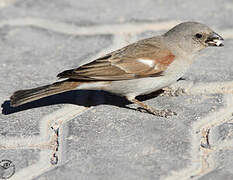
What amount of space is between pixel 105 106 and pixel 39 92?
559 millimetres

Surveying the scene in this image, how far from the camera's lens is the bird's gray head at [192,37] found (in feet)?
14.8

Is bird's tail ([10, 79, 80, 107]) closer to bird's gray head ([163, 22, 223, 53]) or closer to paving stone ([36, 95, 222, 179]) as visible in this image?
paving stone ([36, 95, 222, 179])

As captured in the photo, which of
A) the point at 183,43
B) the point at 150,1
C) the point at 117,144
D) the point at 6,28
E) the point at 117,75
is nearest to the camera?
the point at 117,144

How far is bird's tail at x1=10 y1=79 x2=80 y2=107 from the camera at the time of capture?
4.11 metres

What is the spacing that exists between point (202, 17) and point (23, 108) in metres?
2.41

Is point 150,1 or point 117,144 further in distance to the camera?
point 150,1

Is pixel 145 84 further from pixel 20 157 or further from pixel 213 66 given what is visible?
pixel 20 157

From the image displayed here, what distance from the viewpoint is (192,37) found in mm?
4547

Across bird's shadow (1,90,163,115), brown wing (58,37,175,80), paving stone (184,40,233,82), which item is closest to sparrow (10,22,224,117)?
brown wing (58,37,175,80)

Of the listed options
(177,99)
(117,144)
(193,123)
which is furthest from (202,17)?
(117,144)

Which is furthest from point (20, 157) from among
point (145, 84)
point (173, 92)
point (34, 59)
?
point (34, 59)

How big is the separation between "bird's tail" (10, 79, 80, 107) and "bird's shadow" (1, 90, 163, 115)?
14 cm

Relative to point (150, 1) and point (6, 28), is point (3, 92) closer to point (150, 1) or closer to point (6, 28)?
point (6, 28)

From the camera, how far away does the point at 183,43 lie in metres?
4.54
